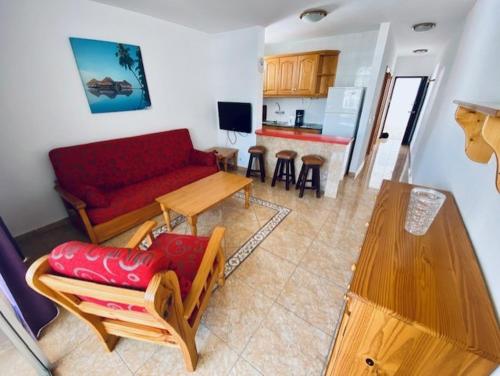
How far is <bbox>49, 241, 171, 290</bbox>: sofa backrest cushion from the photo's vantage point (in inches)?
27.3

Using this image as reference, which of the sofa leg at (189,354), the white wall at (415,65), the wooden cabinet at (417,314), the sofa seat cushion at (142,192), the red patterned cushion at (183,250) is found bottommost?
the sofa leg at (189,354)

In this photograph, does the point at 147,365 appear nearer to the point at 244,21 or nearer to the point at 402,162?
the point at 244,21

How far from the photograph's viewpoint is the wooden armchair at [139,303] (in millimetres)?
693

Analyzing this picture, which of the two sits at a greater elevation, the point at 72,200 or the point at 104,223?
the point at 72,200

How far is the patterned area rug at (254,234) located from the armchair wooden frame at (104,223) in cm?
26

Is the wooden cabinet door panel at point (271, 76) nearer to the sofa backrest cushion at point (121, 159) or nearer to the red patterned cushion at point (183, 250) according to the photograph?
the sofa backrest cushion at point (121, 159)

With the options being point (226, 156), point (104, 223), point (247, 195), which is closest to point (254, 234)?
point (247, 195)

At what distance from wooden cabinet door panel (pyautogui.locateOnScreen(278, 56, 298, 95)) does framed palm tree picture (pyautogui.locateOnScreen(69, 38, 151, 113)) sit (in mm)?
2747

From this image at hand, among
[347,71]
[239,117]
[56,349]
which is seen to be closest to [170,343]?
[56,349]

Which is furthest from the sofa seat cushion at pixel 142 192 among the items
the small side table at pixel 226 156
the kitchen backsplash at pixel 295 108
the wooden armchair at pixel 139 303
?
the kitchen backsplash at pixel 295 108

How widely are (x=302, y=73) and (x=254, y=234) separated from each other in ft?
11.4

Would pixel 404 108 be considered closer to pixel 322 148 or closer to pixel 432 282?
pixel 322 148

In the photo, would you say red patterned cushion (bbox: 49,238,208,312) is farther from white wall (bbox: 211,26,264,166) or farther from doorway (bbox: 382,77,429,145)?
doorway (bbox: 382,77,429,145)

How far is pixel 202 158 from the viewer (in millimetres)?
3252
